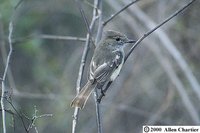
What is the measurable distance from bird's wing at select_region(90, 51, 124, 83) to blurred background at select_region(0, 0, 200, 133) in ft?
3.76

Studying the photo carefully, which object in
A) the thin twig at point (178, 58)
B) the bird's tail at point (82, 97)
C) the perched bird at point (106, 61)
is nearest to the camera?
the bird's tail at point (82, 97)

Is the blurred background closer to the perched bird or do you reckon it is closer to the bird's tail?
the perched bird

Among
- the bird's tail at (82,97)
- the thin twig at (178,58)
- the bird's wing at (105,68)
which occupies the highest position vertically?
the thin twig at (178,58)

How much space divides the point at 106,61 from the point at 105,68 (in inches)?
6.4

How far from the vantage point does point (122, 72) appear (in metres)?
7.95

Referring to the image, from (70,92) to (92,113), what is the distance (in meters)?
0.44

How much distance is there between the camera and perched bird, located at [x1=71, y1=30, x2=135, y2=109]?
500 cm

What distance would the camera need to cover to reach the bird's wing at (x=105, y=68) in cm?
508

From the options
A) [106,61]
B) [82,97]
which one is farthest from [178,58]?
[82,97]

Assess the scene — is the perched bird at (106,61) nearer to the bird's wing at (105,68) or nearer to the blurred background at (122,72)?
the bird's wing at (105,68)

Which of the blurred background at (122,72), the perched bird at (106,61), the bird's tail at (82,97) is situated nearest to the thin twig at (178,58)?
the blurred background at (122,72)

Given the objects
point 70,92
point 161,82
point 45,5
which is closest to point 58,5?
point 45,5

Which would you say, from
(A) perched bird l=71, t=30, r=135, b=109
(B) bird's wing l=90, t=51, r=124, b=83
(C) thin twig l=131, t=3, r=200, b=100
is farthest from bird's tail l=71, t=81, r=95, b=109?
(C) thin twig l=131, t=3, r=200, b=100

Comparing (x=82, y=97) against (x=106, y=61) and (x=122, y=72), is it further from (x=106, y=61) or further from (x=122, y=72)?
(x=122, y=72)
